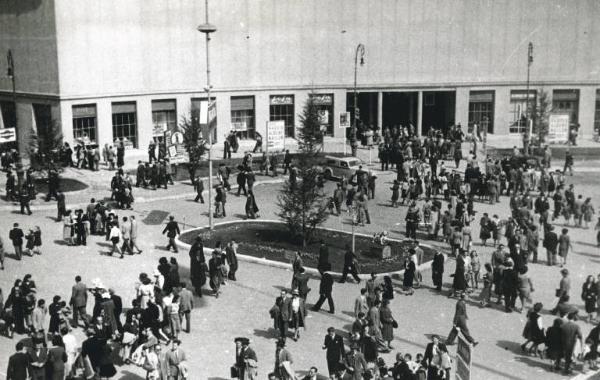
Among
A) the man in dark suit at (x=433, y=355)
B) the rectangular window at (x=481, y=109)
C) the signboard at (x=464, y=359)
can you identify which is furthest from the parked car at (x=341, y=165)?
the signboard at (x=464, y=359)

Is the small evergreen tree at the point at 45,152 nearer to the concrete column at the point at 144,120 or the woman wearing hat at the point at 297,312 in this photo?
the concrete column at the point at 144,120

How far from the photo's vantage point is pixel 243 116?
170ft

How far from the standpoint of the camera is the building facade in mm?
44500

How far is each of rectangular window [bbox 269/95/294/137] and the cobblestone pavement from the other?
23.1 meters

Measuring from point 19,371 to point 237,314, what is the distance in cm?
698

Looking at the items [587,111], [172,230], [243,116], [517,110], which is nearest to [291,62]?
[243,116]

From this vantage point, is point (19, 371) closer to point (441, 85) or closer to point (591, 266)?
point (591, 266)

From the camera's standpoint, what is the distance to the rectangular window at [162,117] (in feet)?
158

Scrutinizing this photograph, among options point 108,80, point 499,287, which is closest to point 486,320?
point 499,287

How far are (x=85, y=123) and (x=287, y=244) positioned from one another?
72.6 feet

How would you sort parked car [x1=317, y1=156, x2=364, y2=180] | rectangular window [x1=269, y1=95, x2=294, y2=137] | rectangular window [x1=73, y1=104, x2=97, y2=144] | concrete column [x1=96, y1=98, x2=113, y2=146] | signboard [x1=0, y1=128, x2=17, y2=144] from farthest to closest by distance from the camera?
rectangular window [x1=269, y1=95, x2=294, y2=137]
concrete column [x1=96, y1=98, x2=113, y2=146]
rectangular window [x1=73, y1=104, x2=97, y2=144]
parked car [x1=317, y1=156, x2=364, y2=180]
signboard [x1=0, y1=128, x2=17, y2=144]

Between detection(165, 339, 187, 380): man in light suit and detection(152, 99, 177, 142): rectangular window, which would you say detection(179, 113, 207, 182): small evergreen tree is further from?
detection(165, 339, 187, 380): man in light suit

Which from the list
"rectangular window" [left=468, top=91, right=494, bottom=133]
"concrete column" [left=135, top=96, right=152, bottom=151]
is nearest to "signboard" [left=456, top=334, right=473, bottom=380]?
"concrete column" [left=135, top=96, right=152, bottom=151]

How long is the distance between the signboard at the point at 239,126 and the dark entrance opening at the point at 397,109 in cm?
1233
